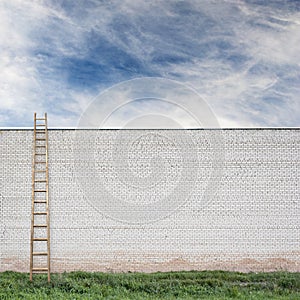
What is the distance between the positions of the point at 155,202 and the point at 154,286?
2.58 meters

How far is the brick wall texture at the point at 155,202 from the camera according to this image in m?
11.0

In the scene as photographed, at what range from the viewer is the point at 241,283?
9750 millimetres

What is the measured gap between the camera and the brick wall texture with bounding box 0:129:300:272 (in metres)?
11.0

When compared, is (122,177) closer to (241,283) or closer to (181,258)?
(181,258)

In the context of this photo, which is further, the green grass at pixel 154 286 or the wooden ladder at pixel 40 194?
the wooden ladder at pixel 40 194

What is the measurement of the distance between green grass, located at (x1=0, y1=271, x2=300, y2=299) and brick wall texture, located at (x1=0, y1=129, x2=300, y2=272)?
2.18 feet

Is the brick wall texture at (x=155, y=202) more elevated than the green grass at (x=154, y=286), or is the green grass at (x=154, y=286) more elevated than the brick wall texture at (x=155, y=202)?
the brick wall texture at (x=155, y=202)

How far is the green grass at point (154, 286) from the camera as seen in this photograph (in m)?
8.34

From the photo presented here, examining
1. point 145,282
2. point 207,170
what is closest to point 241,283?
point 145,282

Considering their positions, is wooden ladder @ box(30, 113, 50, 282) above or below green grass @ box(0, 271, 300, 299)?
above

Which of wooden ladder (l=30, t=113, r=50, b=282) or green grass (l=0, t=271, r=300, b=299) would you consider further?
wooden ladder (l=30, t=113, r=50, b=282)

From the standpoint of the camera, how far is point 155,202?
11.2m

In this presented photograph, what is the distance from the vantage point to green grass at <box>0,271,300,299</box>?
328 inches

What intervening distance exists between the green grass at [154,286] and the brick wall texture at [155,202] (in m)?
0.66
